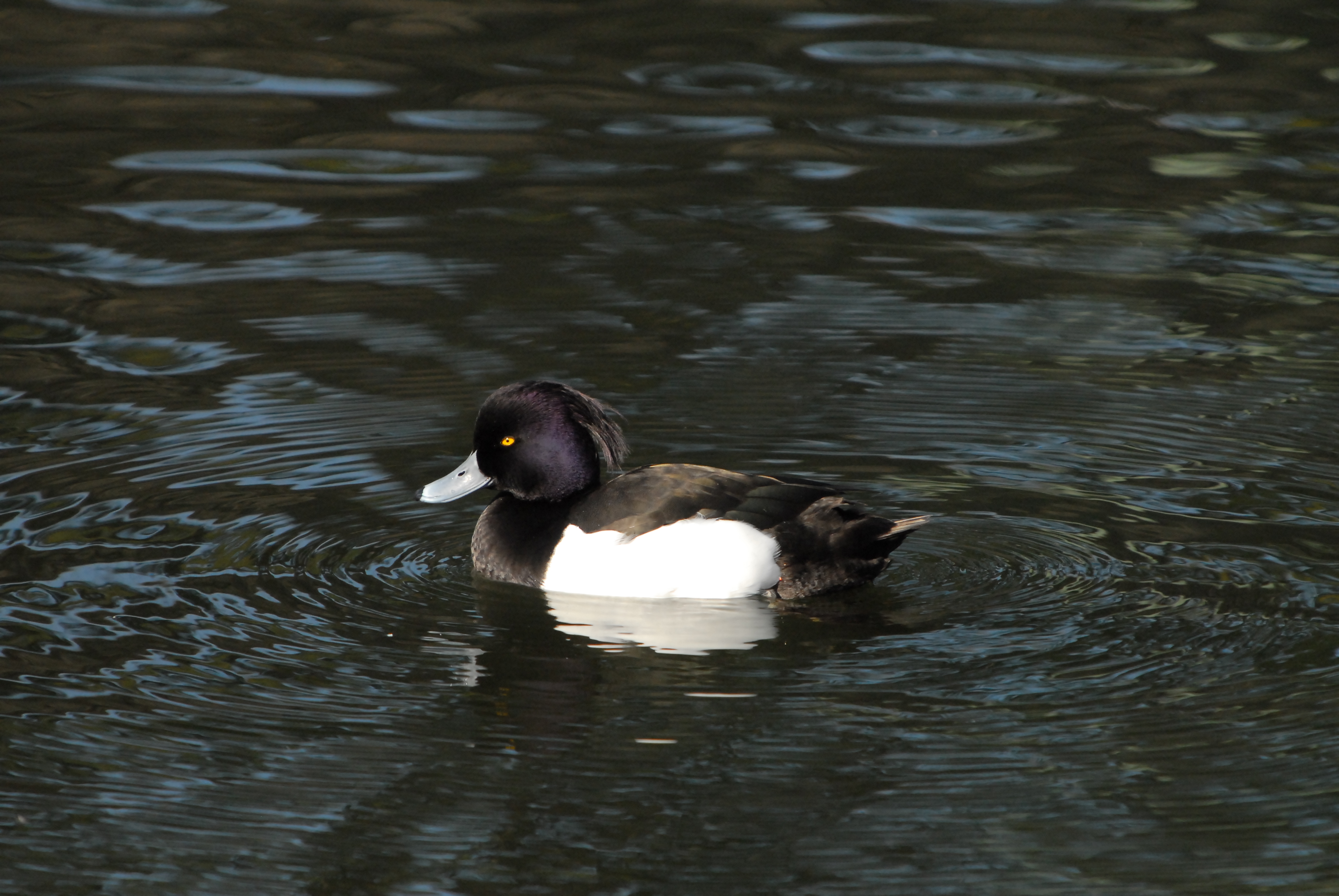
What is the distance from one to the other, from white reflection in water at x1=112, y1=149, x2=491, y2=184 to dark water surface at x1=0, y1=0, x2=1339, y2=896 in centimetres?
6

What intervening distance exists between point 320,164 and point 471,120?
1.14m

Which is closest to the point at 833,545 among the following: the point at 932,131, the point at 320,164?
the point at 932,131

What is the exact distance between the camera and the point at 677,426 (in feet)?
26.9

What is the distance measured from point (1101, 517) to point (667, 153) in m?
5.67

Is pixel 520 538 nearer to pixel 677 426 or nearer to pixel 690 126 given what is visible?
pixel 677 426

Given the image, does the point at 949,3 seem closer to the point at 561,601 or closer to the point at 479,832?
the point at 561,601

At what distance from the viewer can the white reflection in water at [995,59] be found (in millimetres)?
13242

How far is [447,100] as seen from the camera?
12.9m

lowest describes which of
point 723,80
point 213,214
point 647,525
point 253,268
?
point 647,525

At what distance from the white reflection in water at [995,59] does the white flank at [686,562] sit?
305 inches

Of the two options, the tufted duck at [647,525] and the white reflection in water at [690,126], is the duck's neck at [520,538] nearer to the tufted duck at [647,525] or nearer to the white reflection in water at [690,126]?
the tufted duck at [647,525]

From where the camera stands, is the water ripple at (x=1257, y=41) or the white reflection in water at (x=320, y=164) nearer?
the white reflection in water at (x=320, y=164)

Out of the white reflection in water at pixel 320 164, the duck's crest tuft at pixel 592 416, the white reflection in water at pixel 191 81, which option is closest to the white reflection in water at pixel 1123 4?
the white reflection in water at pixel 320 164

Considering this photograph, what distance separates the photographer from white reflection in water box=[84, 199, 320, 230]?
11.1m
